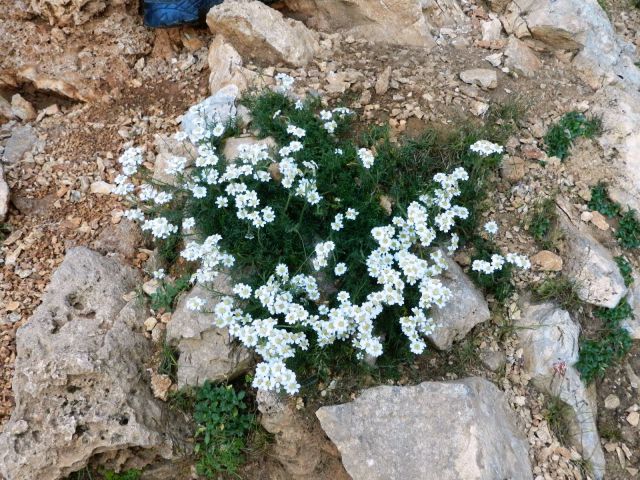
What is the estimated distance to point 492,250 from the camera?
4.74m

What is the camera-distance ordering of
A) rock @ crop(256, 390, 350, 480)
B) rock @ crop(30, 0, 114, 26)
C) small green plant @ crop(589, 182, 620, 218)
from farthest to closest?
rock @ crop(30, 0, 114, 26) → small green plant @ crop(589, 182, 620, 218) → rock @ crop(256, 390, 350, 480)

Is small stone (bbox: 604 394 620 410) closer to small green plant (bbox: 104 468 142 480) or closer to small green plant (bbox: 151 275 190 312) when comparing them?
small green plant (bbox: 151 275 190 312)

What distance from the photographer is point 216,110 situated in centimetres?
519

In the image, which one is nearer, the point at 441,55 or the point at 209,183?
the point at 209,183

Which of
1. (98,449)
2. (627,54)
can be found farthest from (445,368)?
(627,54)

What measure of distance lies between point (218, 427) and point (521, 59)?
4325mm

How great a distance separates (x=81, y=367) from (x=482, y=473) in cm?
260

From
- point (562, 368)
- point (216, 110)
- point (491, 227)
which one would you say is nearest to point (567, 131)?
point (491, 227)

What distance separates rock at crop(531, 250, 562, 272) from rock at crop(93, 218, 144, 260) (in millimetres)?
3116

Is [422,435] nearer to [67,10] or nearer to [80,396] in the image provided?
[80,396]

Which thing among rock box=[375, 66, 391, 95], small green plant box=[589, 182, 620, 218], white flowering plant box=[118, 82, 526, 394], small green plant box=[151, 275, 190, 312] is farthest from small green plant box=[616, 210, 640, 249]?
small green plant box=[151, 275, 190, 312]

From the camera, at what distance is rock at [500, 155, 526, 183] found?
5109 mm

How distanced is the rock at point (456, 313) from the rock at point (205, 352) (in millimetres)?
1355

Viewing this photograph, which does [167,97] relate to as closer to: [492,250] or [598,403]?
[492,250]
